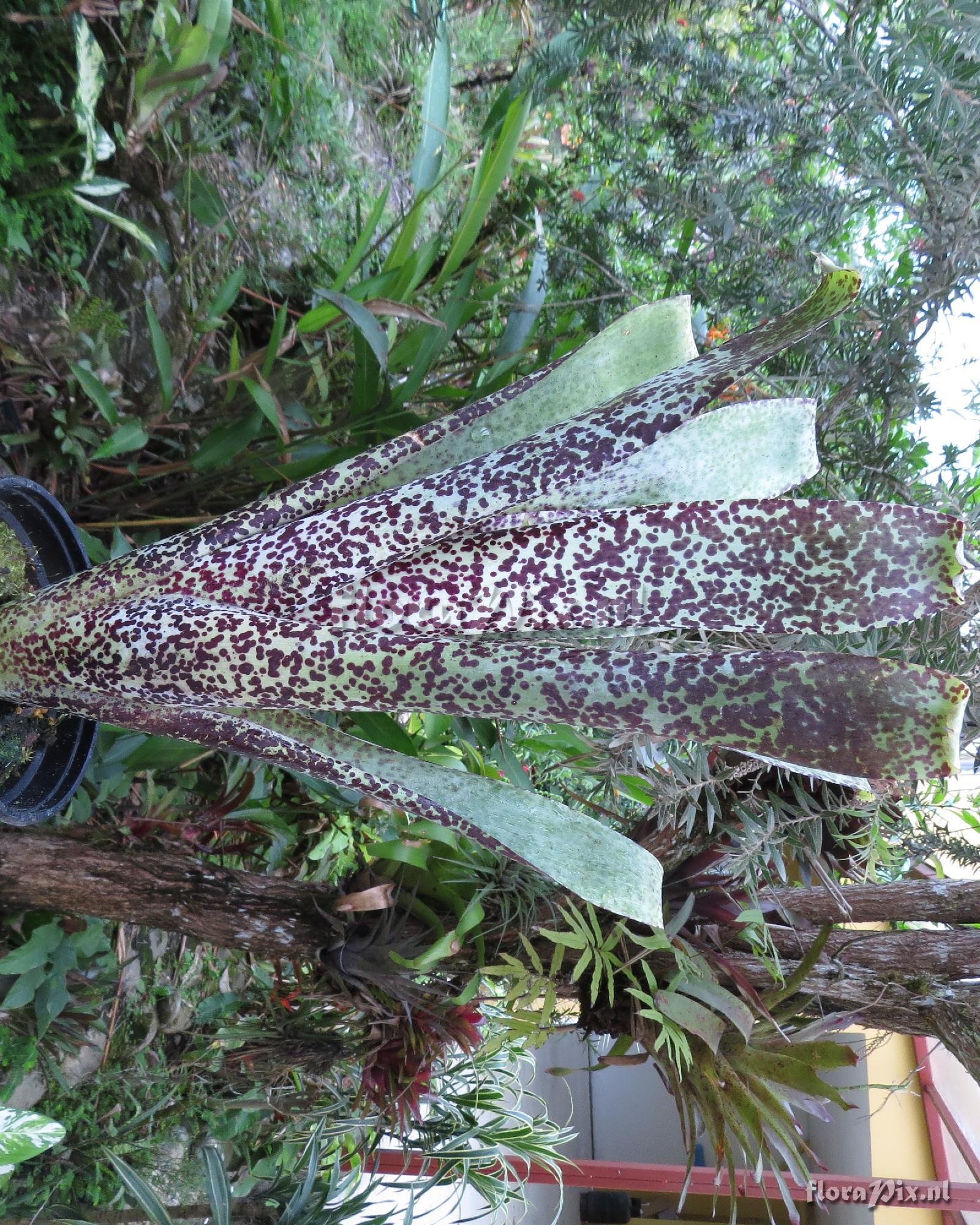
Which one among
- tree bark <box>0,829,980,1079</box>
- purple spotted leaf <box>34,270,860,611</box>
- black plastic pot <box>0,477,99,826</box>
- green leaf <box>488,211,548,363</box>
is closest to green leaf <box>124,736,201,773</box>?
tree bark <box>0,829,980,1079</box>

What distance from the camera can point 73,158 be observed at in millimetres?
1170

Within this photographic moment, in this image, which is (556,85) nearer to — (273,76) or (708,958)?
(273,76)

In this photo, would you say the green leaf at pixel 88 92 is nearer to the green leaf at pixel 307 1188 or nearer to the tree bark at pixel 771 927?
the tree bark at pixel 771 927

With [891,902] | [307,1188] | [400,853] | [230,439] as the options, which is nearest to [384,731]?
[400,853]

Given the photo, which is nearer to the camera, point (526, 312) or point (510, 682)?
point (510, 682)

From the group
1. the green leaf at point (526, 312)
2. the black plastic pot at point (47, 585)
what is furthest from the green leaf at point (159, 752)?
the green leaf at point (526, 312)

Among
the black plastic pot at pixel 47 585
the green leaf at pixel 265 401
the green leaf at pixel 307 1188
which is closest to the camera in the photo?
the black plastic pot at pixel 47 585

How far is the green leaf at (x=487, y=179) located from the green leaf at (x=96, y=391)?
519mm

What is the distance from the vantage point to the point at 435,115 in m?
1.29

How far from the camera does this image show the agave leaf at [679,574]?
488mm

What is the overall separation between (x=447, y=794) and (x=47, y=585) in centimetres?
52

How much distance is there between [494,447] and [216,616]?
11.3 inches

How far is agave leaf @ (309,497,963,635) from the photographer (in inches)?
19.2

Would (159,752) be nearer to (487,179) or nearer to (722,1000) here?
(722,1000)
